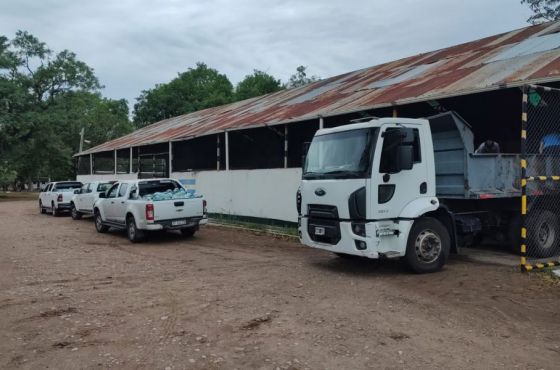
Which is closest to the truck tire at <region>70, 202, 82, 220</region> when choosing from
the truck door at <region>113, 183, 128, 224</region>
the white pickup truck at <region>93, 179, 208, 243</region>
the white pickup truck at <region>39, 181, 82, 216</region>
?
the white pickup truck at <region>39, 181, 82, 216</region>

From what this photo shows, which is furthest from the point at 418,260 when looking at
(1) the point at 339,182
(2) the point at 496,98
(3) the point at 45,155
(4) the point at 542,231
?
(3) the point at 45,155

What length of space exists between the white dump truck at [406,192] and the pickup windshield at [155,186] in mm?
5759

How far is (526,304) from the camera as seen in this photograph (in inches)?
257

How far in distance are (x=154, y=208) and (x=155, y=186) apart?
1.21 m

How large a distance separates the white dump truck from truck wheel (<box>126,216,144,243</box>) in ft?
18.5

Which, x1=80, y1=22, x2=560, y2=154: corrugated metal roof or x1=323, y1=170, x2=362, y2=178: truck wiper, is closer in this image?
x1=323, y1=170, x2=362, y2=178: truck wiper

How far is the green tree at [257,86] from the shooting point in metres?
57.5

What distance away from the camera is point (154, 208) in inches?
493

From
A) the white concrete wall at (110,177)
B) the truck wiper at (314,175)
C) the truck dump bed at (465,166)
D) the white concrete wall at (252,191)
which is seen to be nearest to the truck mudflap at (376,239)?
the truck wiper at (314,175)

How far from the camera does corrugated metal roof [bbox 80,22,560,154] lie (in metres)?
10.8

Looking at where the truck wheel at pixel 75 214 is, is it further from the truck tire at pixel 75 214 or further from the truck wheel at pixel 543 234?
the truck wheel at pixel 543 234

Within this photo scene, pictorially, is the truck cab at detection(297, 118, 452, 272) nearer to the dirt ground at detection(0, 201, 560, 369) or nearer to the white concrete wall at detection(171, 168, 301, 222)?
the dirt ground at detection(0, 201, 560, 369)

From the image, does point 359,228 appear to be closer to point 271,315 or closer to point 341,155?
point 341,155

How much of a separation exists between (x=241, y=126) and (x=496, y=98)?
8.55 m
